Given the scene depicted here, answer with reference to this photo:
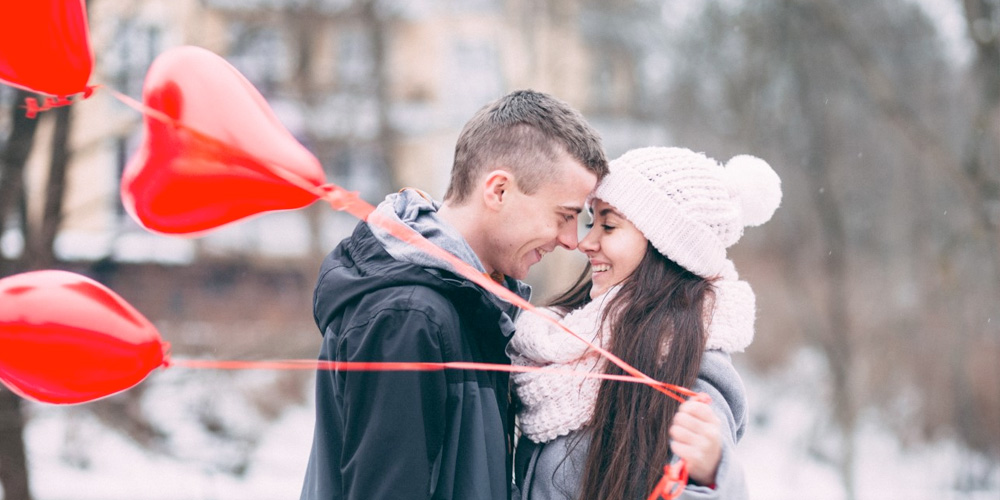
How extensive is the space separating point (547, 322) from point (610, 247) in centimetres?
24

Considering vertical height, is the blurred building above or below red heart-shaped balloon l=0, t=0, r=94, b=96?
above

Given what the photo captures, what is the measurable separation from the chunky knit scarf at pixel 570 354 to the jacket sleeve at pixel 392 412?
365mm

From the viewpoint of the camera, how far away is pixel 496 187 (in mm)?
2023

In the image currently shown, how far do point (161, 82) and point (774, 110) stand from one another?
10.7 meters

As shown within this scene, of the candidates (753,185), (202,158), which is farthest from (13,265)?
(753,185)

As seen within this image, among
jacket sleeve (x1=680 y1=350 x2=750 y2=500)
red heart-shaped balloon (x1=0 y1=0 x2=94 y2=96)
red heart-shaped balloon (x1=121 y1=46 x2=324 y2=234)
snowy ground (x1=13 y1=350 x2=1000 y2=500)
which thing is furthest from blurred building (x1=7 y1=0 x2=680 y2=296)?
jacket sleeve (x1=680 y1=350 x2=750 y2=500)

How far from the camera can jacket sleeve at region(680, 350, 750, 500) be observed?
183 cm

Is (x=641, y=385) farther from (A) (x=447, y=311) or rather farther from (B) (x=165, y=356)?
(B) (x=165, y=356)

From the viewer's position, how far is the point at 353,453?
1788mm

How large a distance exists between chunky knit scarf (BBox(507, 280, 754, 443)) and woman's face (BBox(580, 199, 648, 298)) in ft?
0.16

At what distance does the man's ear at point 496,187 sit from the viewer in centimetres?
202

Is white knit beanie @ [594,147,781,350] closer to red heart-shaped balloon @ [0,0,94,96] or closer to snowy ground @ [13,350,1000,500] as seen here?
red heart-shaped balloon @ [0,0,94,96]

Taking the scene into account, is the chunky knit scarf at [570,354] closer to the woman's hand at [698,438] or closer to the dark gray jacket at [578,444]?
the dark gray jacket at [578,444]

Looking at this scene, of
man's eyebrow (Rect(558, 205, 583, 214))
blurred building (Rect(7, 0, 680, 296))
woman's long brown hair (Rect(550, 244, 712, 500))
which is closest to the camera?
woman's long brown hair (Rect(550, 244, 712, 500))
